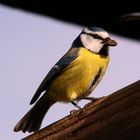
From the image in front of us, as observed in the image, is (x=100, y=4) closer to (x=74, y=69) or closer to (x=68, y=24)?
(x=68, y=24)

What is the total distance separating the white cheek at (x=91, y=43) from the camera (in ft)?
8.34

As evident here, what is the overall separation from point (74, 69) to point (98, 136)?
4.13 ft

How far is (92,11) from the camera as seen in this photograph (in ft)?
4.31

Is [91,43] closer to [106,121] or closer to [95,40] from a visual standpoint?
[95,40]

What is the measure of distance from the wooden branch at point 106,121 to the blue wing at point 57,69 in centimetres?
93

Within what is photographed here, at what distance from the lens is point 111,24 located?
→ 4.31 feet

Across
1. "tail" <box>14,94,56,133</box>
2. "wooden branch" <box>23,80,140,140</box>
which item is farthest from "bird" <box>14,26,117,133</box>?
"wooden branch" <box>23,80,140,140</box>

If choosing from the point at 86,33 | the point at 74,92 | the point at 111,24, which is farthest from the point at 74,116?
the point at 86,33

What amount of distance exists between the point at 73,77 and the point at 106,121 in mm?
1235

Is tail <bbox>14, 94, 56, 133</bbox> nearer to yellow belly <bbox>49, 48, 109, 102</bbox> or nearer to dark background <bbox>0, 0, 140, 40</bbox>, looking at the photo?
yellow belly <bbox>49, 48, 109, 102</bbox>

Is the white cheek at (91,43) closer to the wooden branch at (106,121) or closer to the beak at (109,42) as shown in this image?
the beak at (109,42)

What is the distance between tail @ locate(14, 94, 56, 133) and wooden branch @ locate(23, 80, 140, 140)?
70cm

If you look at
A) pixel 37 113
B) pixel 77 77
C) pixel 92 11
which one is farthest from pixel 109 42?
pixel 92 11

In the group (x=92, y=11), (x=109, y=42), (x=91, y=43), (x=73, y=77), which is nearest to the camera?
(x=92, y=11)
